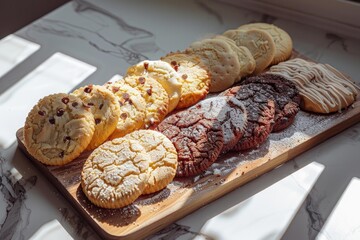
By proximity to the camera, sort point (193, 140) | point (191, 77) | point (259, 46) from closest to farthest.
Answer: point (193, 140), point (191, 77), point (259, 46)

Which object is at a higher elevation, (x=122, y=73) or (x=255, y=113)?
(x=255, y=113)

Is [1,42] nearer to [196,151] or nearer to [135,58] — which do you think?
[135,58]

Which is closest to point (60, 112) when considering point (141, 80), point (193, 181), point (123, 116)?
point (123, 116)

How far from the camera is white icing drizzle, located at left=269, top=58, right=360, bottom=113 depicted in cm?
166

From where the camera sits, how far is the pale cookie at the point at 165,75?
1.64 m

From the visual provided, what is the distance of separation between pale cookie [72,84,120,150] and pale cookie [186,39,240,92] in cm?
35

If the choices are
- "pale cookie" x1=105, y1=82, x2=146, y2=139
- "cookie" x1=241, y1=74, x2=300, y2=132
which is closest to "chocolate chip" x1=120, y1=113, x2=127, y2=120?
"pale cookie" x1=105, y1=82, x2=146, y2=139

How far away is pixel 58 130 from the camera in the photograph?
1473mm

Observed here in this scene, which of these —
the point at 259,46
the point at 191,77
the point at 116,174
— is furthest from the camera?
the point at 259,46

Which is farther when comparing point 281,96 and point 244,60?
point 244,60

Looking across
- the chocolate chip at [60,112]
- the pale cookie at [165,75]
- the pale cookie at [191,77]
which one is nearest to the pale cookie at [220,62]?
the pale cookie at [191,77]

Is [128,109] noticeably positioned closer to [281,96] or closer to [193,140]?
[193,140]

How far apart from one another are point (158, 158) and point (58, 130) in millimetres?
275

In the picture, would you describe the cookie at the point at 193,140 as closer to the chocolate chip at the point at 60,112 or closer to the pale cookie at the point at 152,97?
the pale cookie at the point at 152,97
